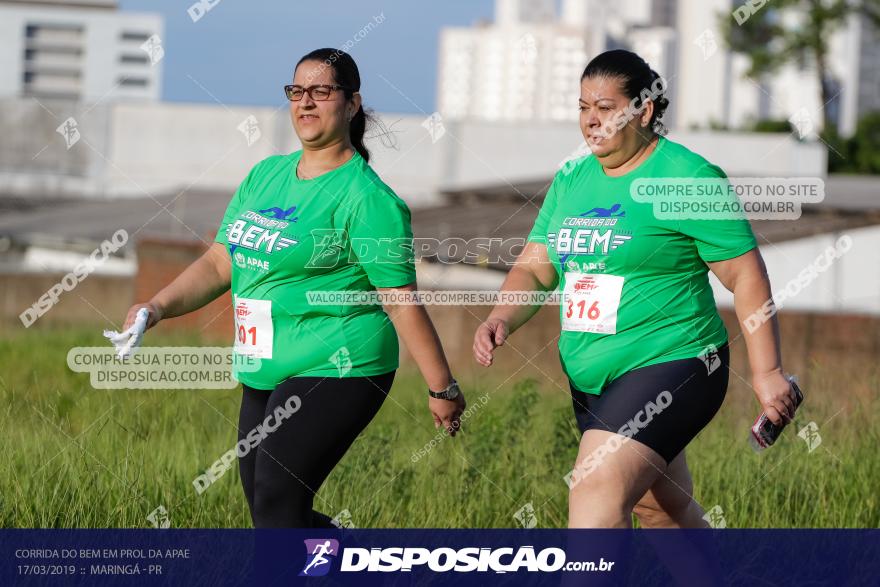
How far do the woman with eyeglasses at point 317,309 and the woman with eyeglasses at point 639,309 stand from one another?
12.6 inches

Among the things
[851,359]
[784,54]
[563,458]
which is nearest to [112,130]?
[784,54]

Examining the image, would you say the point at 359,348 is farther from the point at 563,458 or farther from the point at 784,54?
the point at 784,54

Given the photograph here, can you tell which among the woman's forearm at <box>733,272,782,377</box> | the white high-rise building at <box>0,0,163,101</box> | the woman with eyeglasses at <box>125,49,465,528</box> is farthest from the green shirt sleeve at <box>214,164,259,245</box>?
the white high-rise building at <box>0,0,163,101</box>

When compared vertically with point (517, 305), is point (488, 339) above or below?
below

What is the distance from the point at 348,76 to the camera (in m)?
4.47

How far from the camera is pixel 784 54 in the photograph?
43688 millimetres

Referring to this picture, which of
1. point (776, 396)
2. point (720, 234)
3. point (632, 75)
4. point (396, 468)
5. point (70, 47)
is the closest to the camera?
point (776, 396)

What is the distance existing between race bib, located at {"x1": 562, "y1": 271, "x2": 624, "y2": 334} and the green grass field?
1.51m

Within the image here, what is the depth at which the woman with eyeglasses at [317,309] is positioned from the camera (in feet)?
14.0

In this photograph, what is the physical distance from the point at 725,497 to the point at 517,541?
1.52 m

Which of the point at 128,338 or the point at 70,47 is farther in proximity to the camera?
the point at 70,47

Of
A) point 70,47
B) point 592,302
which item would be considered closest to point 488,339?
point 592,302

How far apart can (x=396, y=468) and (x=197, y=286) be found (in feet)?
5.04

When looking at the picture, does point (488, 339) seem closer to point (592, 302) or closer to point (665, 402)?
point (592, 302)
